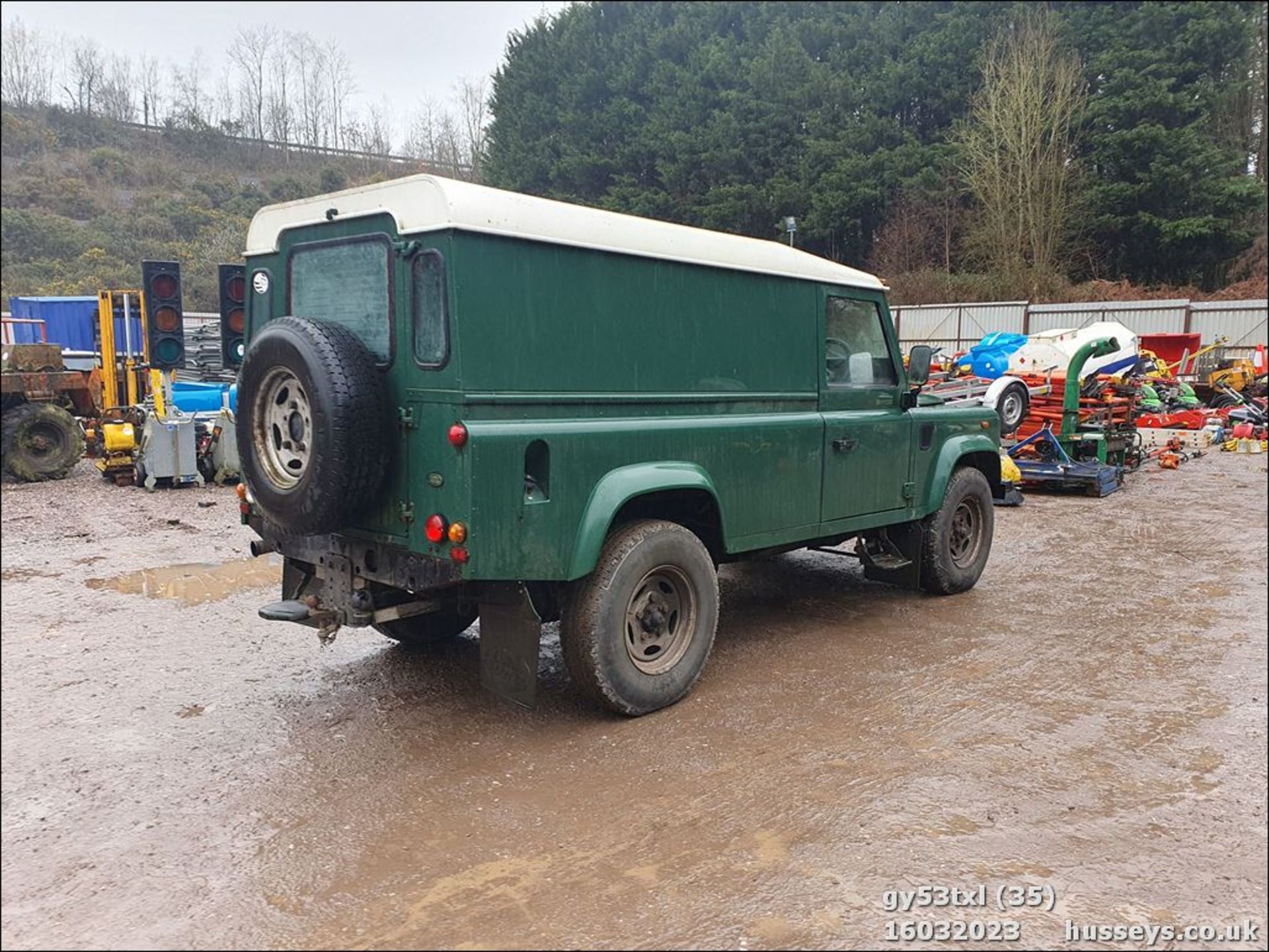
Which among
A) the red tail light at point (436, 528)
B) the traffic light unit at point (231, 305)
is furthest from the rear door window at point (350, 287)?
the traffic light unit at point (231, 305)

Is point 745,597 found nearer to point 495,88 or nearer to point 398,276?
point 398,276

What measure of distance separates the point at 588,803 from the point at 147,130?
5.47 metres

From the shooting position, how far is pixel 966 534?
6.99m

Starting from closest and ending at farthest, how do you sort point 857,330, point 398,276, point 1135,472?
1. point 398,276
2. point 857,330
3. point 1135,472

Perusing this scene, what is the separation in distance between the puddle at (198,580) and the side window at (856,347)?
475 centimetres

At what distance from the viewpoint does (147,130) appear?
6004 mm

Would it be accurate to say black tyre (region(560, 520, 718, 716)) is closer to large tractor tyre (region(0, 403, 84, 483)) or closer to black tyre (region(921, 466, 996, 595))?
black tyre (region(921, 466, 996, 595))

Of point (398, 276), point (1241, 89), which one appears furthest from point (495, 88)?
point (398, 276)

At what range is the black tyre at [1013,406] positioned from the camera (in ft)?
47.1

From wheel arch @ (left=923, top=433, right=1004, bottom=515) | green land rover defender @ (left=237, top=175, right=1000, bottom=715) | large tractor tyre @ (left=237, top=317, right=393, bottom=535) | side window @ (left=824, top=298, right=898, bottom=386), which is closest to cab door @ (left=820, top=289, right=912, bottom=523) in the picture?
side window @ (left=824, top=298, right=898, bottom=386)

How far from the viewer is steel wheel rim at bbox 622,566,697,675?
14.6ft

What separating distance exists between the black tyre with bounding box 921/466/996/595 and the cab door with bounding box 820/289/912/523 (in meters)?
0.53

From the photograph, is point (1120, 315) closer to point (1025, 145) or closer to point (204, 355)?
point (1025, 145)

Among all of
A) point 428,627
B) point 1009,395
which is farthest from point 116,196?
point 1009,395
